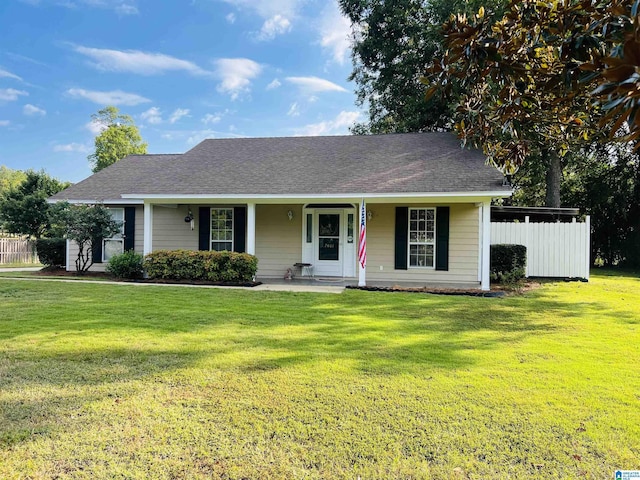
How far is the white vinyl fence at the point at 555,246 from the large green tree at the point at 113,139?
113 ft

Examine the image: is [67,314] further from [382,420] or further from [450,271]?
[450,271]

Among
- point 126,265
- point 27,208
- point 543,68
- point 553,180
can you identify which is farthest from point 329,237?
point 27,208

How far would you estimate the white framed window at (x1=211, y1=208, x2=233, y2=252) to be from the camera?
41.6 ft

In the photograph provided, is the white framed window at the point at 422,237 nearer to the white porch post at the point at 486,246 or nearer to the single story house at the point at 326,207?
the single story house at the point at 326,207

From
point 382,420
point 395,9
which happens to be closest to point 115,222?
point 382,420

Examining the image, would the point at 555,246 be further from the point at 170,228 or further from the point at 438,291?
the point at 170,228

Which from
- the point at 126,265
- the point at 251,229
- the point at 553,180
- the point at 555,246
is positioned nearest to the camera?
the point at 251,229

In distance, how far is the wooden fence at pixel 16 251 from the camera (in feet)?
61.2

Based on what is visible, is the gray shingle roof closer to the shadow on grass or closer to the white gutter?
the white gutter

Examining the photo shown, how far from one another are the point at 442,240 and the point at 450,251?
1.32ft

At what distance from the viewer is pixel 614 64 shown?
1740mm

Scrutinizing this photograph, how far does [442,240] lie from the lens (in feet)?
37.6

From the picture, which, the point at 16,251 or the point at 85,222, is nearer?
the point at 85,222

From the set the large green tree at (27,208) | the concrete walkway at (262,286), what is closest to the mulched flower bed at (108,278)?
the concrete walkway at (262,286)
